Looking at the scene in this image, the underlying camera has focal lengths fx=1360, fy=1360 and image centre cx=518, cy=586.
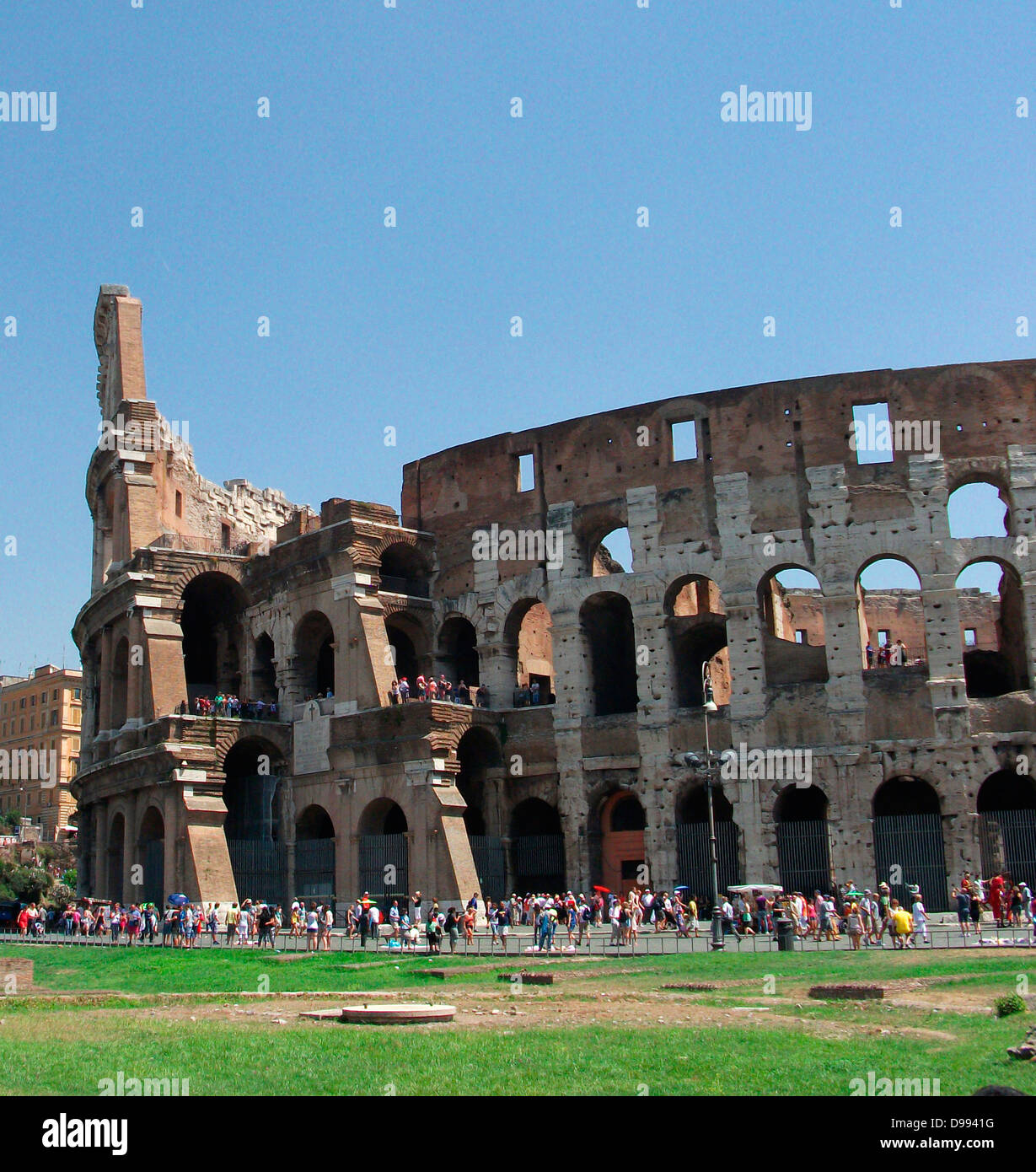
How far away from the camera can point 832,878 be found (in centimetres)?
3041

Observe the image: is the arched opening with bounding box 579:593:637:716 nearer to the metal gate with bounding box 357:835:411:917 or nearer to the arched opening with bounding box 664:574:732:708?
the arched opening with bounding box 664:574:732:708

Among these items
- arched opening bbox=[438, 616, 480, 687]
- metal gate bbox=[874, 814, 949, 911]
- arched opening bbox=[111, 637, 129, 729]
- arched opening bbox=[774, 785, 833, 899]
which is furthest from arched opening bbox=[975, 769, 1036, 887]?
arched opening bbox=[111, 637, 129, 729]

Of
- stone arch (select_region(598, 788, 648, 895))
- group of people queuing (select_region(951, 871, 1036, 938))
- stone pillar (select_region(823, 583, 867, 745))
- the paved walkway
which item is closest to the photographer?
the paved walkway

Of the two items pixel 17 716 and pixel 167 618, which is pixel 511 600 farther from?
pixel 17 716

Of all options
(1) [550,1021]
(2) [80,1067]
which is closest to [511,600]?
(1) [550,1021]

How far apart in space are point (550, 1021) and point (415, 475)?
2684cm

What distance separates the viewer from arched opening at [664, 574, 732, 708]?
34.0 meters

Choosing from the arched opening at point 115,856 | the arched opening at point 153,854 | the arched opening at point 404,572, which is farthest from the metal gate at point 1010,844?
the arched opening at point 115,856

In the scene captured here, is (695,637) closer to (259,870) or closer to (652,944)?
(652,944)

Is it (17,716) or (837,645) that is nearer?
(837,645)

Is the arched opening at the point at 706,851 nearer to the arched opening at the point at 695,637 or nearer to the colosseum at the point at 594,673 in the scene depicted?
the colosseum at the point at 594,673

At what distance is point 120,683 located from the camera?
133ft

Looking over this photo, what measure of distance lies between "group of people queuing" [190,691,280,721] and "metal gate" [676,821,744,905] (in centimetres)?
1246

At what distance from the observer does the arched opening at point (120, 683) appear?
1572 inches
